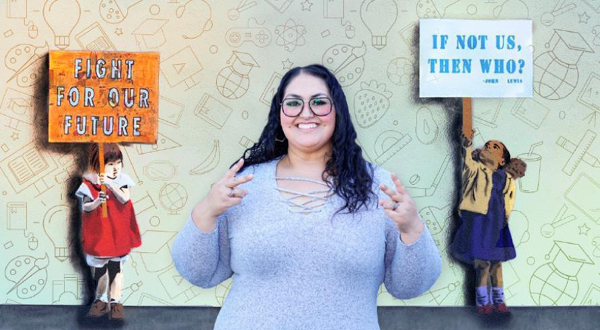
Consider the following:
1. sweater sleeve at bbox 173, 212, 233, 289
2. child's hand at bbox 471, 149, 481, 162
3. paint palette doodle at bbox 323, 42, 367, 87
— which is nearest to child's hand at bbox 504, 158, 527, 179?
child's hand at bbox 471, 149, 481, 162

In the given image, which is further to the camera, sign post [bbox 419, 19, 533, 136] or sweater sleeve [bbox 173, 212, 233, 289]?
sign post [bbox 419, 19, 533, 136]

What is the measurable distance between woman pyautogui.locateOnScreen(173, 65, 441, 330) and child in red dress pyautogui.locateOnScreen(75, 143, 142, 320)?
2.99 metres

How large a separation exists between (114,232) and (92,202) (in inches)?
9.9

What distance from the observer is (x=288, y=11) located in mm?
5078

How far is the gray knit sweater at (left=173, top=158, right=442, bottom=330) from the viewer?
2.10m

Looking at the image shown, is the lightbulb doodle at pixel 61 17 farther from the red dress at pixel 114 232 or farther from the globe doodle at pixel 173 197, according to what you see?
the globe doodle at pixel 173 197

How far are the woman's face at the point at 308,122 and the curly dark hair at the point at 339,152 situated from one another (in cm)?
3

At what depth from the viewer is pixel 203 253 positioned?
7.13 ft

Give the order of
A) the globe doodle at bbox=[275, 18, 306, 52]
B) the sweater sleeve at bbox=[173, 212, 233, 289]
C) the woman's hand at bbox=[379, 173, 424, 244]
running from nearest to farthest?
the woman's hand at bbox=[379, 173, 424, 244] < the sweater sleeve at bbox=[173, 212, 233, 289] < the globe doodle at bbox=[275, 18, 306, 52]

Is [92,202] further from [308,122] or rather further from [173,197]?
[308,122]

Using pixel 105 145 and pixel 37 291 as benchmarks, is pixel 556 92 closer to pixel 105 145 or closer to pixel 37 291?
pixel 105 145

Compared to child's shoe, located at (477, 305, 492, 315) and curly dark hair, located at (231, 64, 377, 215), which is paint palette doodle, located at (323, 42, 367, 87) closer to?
child's shoe, located at (477, 305, 492, 315)

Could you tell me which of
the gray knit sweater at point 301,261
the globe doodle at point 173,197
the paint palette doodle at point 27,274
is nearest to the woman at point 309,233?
the gray knit sweater at point 301,261

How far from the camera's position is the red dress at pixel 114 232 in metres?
5.16
